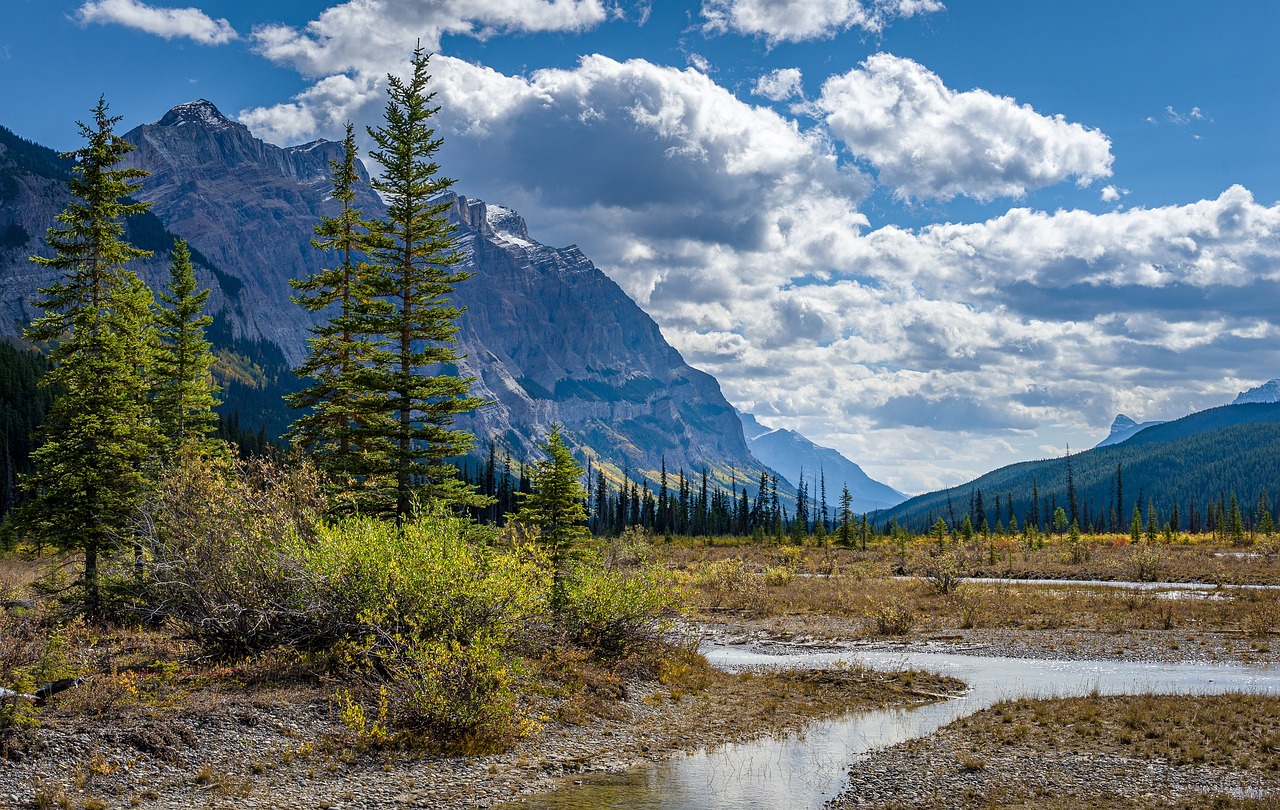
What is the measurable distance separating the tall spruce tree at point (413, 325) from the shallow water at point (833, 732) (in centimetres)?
1371

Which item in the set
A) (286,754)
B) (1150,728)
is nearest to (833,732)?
(1150,728)

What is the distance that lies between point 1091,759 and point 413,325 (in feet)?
89.8

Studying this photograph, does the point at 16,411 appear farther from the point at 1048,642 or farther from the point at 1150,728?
the point at 1150,728

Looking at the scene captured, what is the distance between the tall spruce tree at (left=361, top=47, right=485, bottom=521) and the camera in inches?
1283

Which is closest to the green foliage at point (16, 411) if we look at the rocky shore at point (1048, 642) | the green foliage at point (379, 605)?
the green foliage at point (379, 605)

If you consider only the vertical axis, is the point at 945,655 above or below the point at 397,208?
below

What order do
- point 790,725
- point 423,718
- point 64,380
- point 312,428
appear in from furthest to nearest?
1. point 312,428
2. point 64,380
3. point 790,725
4. point 423,718

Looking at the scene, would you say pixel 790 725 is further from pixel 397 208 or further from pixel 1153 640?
pixel 397 208

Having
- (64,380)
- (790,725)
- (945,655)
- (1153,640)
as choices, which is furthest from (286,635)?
(1153,640)

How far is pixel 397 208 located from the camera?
34.7 meters

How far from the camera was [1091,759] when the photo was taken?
1758cm

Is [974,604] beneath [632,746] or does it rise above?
beneath

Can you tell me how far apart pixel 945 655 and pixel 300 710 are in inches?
941

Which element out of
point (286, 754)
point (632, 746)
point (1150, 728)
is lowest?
point (632, 746)
